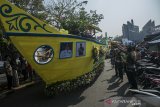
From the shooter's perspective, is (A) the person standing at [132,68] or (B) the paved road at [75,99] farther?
(A) the person standing at [132,68]

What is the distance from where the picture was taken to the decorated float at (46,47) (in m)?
9.05

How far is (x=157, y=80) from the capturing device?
7984 mm

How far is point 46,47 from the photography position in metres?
9.58

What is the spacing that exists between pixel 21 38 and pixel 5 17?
0.92 meters

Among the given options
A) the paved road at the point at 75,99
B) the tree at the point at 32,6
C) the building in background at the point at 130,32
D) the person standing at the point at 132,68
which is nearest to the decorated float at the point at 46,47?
the paved road at the point at 75,99

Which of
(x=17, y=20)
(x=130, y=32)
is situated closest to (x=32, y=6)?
(x=17, y=20)

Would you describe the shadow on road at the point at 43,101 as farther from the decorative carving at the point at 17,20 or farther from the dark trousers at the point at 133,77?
the decorative carving at the point at 17,20

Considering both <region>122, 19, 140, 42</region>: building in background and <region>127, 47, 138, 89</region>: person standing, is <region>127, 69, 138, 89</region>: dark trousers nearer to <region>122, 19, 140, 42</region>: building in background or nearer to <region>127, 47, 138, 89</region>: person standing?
<region>127, 47, 138, 89</region>: person standing

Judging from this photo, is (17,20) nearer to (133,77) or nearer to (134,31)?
(133,77)

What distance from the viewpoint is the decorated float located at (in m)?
9.05

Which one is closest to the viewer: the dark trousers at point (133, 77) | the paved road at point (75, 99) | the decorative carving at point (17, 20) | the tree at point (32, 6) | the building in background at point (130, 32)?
the paved road at point (75, 99)

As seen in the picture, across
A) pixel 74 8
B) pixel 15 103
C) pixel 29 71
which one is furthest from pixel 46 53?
pixel 74 8

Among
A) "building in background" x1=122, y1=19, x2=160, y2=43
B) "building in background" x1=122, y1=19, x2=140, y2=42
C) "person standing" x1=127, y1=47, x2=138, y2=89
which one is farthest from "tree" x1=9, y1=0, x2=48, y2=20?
"building in background" x1=122, y1=19, x2=160, y2=43

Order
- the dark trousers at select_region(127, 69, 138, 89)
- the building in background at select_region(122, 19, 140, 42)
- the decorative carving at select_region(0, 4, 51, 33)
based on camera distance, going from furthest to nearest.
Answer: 1. the building in background at select_region(122, 19, 140, 42)
2. the dark trousers at select_region(127, 69, 138, 89)
3. the decorative carving at select_region(0, 4, 51, 33)
